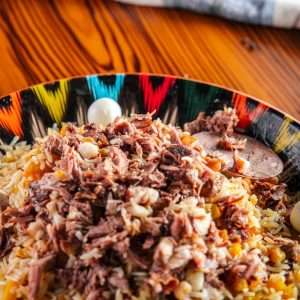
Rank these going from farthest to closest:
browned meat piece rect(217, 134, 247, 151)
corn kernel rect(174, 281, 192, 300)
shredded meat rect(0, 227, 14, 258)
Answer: browned meat piece rect(217, 134, 247, 151) < shredded meat rect(0, 227, 14, 258) < corn kernel rect(174, 281, 192, 300)

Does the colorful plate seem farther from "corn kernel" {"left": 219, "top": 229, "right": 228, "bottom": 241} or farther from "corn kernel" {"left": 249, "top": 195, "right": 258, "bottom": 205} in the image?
"corn kernel" {"left": 219, "top": 229, "right": 228, "bottom": 241}

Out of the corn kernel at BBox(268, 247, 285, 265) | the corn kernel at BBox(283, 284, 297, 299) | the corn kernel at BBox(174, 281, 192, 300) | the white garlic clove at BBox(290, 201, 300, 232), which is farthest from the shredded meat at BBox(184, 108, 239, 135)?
the corn kernel at BBox(174, 281, 192, 300)

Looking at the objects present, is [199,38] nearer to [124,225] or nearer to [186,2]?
[186,2]

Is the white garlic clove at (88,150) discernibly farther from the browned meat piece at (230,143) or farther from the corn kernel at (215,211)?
the browned meat piece at (230,143)

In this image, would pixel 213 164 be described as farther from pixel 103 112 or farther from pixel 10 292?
pixel 10 292

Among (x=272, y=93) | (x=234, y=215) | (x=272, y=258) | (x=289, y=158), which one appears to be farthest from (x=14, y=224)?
(x=272, y=93)

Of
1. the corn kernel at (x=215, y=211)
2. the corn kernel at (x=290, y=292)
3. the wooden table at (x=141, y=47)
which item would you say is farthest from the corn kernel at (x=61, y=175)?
A: the wooden table at (x=141, y=47)
